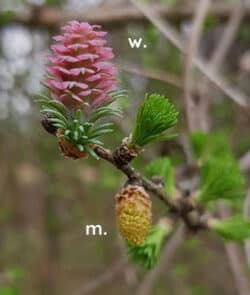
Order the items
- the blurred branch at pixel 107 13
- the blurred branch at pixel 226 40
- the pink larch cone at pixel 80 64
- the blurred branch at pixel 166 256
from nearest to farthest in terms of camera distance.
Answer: the pink larch cone at pixel 80 64 → the blurred branch at pixel 166 256 → the blurred branch at pixel 226 40 → the blurred branch at pixel 107 13

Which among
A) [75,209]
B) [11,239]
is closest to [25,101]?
[75,209]

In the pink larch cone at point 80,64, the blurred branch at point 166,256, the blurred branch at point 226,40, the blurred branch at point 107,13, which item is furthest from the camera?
the blurred branch at point 107,13

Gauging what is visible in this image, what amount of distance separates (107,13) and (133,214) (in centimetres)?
85

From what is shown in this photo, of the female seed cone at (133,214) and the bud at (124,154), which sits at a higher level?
the bud at (124,154)

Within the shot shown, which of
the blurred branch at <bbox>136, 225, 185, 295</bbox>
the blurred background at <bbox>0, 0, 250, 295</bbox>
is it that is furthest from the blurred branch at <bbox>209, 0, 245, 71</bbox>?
the blurred branch at <bbox>136, 225, 185, 295</bbox>

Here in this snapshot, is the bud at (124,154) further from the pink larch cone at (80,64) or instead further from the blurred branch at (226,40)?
the blurred branch at (226,40)

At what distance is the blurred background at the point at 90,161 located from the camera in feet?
3.46

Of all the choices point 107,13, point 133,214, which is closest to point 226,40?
point 107,13

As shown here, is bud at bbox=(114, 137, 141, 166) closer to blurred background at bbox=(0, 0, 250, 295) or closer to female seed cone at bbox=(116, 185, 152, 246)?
female seed cone at bbox=(116, 185, 152, 246)

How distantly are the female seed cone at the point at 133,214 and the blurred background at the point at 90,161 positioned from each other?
284 millimetres

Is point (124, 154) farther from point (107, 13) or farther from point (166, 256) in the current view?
point (107, 13)

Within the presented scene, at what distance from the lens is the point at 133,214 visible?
399 millimetres

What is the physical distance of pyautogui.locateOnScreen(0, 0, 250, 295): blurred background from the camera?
1.06 meters

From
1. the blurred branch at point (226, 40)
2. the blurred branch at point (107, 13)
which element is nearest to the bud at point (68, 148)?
the blurred branch at point (226, 40)
